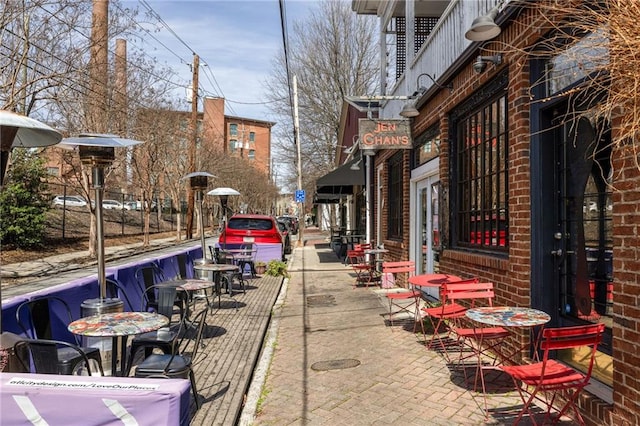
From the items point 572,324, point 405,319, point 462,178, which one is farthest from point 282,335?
point 572,324

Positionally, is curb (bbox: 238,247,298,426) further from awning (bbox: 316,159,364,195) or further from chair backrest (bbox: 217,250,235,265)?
awning (bbox: 316,159,364,195)

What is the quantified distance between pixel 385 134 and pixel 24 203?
47.4ft

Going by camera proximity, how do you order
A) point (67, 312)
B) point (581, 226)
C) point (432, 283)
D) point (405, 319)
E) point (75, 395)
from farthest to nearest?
1. point (405, 319)
2. point (432, 283)
3. point (67, 312)
4. point (581, 226)
5. point (75, 395)

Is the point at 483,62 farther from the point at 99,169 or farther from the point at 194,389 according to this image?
the point at 194,389

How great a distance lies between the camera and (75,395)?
2035 mm

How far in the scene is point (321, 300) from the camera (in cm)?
923

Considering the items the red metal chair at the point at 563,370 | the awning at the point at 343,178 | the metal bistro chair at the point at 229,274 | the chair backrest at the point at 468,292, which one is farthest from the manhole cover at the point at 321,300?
the red metal chair at the point at 563,370

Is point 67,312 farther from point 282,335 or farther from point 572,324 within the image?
point 572,324

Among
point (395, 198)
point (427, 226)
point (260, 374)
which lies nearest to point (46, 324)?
point (260, 374)

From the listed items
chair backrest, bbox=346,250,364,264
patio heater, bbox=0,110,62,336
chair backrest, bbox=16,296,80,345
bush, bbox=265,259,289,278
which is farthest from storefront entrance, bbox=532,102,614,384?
bush, bbox=265,259,289,278

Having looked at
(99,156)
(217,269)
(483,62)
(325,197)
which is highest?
(483,62)

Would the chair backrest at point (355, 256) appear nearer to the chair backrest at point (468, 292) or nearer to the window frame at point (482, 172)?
the window frame at point (482, 172)

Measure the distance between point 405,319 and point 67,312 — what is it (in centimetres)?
460

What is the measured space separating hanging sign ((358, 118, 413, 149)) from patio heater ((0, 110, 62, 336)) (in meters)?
5.93
